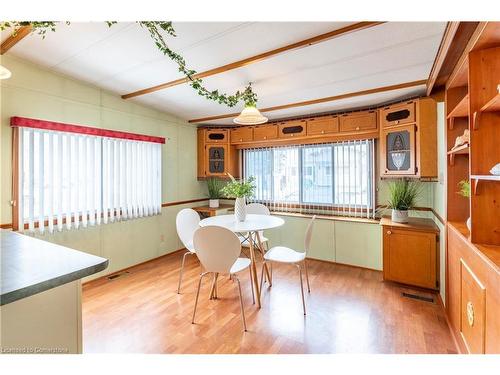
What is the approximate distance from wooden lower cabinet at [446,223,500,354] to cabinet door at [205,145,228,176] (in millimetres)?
3339

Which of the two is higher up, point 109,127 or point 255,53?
point 255,53

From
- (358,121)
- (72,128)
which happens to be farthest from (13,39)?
(358,121)

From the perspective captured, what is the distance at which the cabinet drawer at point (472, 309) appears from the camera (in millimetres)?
1338

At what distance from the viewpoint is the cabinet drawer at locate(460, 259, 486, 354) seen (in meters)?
1.34

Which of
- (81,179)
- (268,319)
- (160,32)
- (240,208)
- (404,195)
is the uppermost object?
(160,32)

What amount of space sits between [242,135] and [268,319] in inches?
118

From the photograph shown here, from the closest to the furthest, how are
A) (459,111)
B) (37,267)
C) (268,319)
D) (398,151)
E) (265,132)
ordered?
(37,267), (459,111), (268,319), (398,151), (265,132)

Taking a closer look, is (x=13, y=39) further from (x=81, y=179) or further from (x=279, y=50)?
(x=279, y=50)

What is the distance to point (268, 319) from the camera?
2203 mm

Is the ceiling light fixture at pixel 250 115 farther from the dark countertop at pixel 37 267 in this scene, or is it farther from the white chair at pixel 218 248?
the dark countertop at pixel 37 267

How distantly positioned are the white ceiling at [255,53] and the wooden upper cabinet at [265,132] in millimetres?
821

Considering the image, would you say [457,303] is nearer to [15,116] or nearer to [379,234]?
[379,234]

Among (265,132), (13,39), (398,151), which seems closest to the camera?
(13,39)

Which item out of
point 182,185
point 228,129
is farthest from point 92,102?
point 228,129
